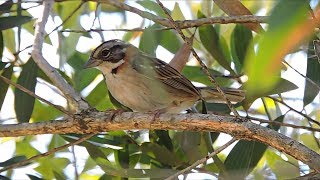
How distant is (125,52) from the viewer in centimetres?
411

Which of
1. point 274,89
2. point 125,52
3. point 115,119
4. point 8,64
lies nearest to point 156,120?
point 115,119

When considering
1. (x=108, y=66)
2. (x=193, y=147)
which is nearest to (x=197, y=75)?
(x=108, y=66)

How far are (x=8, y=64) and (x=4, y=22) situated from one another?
10.5 inches

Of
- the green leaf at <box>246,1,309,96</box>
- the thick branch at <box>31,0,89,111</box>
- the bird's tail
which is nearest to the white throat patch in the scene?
the bird's tail

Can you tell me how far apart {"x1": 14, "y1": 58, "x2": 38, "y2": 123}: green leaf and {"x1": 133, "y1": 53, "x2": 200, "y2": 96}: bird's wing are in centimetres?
84

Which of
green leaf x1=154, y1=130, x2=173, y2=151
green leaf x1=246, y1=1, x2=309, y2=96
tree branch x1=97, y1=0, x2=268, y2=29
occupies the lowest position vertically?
green leaf x1=246, y1=1, x2=309, y2=96

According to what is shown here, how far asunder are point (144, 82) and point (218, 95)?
52 cm

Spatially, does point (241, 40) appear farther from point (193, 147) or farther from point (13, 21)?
point (13, 21)

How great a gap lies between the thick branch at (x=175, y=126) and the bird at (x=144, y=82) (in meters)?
1.11

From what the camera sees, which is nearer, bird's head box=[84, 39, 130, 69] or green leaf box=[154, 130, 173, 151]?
green leaf box=[154, 130, 173, 151]

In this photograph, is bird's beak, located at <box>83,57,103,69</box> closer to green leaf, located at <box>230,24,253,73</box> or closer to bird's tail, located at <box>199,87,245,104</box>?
bird's tail, located at <box>199,87,245,104</box>

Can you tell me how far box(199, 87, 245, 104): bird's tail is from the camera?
11.6 feet

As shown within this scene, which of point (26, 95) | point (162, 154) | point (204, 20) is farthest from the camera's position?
point (26, 95)

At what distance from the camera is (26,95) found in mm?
3320
